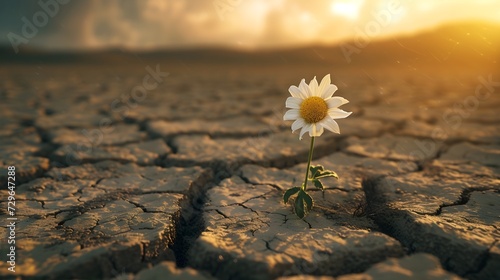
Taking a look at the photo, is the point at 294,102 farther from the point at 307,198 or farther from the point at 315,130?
the point at 307,198

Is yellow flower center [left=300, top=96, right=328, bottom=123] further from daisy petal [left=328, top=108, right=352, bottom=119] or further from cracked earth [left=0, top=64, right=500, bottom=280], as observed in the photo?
cracked earth [left=0, top=64, right=500, bottom=280]

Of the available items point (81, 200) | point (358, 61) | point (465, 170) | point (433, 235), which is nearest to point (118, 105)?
point (81, 200)

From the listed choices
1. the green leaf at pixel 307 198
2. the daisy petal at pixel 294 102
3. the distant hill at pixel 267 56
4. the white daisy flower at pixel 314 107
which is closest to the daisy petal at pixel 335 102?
the white daisy flower at pixel 314 107

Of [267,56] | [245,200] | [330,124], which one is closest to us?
[330,124]

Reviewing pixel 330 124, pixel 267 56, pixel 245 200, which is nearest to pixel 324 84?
pixel 330 124

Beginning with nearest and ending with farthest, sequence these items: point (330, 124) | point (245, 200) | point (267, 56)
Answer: point (330, 124) → point (245, 200) → point (267, 56)

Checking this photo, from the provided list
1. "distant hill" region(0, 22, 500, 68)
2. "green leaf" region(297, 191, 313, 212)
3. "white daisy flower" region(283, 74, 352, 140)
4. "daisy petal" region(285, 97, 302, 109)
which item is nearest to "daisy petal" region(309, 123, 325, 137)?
"white daisy flower" region(283, 74, 352, 140)

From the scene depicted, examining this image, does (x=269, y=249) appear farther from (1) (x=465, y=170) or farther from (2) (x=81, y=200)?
(1) (x=465, y=170)

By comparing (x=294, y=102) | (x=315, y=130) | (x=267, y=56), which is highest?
(x=267, y=56)

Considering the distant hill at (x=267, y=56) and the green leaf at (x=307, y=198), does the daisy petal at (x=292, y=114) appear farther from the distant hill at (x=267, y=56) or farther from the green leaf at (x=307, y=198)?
the distant hill at (x=267, y=56)

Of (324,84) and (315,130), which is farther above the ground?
(324,84)
